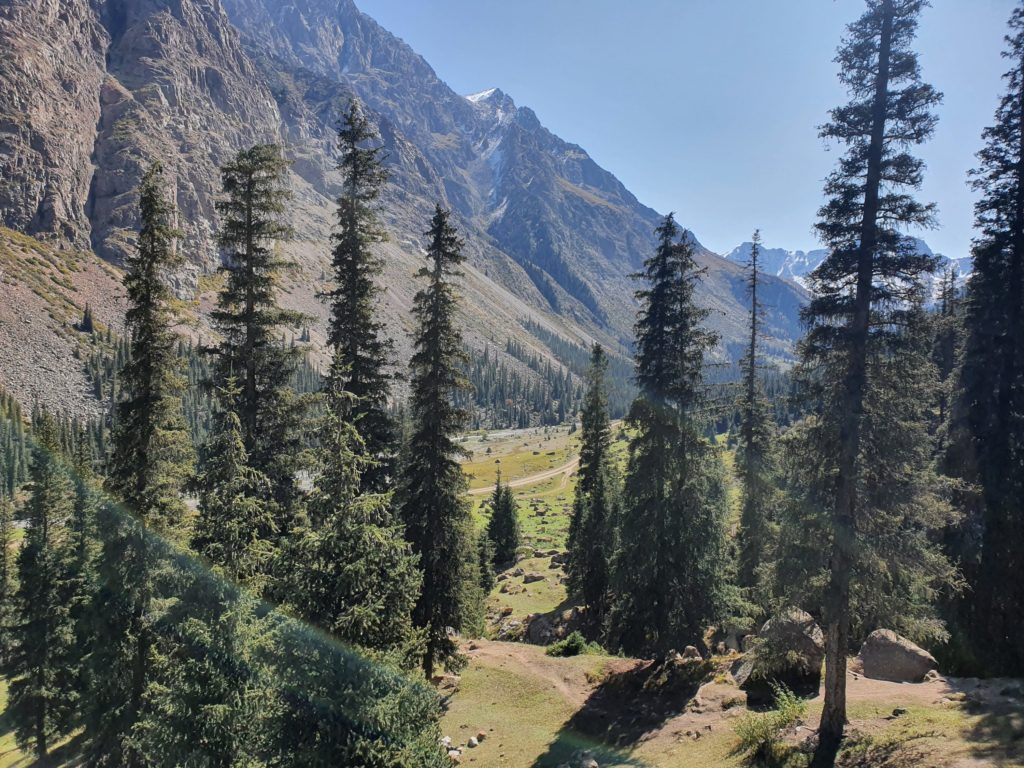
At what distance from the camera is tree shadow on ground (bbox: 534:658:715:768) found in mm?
15773

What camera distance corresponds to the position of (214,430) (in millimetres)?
16078

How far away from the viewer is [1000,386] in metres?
17.5

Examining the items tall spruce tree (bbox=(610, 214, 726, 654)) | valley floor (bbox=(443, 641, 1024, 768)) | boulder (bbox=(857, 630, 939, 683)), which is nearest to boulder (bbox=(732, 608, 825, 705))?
valley floor (bbox=(443, 641, 1024, 768))

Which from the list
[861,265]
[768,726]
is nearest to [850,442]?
[861,265]

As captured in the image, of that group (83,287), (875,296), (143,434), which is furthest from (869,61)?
(83,287)

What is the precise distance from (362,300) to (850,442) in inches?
611

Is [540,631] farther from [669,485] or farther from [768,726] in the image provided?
[768,726]

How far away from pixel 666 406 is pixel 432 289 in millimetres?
9666

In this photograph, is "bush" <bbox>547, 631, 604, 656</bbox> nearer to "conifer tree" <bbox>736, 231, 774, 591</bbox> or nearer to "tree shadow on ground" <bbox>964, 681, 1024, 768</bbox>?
"conifer tree" <bbox>736, 231, 774, 591</bbox>

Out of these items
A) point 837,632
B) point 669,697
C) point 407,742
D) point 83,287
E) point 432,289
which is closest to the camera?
point 407,742

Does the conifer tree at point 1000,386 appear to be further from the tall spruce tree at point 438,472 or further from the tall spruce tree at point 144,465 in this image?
the tall spruce tree at point 144,465

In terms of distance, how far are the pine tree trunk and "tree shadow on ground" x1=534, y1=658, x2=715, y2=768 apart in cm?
574

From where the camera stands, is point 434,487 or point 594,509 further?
point 594,509

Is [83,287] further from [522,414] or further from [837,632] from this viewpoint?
[837,632]
